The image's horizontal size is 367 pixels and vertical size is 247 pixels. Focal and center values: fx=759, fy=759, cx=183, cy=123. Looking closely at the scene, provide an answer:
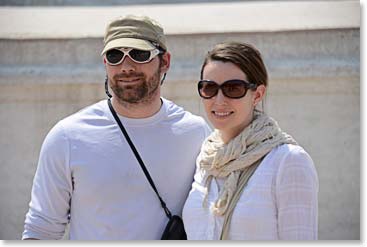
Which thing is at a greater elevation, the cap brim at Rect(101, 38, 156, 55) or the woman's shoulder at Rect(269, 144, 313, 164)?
the cap brim at Rect(101, 38, 156, 55)

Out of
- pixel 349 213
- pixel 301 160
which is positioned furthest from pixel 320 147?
pixel 301 160

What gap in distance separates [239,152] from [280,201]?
0.56ft

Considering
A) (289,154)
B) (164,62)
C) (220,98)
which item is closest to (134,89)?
(164,62)

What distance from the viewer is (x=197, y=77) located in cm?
349

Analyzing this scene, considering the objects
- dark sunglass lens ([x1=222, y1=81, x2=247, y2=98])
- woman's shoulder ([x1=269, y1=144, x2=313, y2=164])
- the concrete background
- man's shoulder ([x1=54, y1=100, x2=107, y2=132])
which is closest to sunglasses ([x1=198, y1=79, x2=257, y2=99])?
dark sunglass lens ([x1=222, y1=81, x2=247, y2=98])

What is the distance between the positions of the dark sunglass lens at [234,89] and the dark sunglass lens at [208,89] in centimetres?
3

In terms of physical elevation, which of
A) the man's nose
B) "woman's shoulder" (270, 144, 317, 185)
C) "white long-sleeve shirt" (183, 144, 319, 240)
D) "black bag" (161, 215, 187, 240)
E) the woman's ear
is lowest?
"black bag" (161, 215, 187, 240)

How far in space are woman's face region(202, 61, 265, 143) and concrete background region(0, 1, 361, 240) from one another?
137 cm

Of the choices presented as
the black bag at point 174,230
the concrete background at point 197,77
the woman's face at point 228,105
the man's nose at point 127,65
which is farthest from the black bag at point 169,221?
the concrete background at point 197,77

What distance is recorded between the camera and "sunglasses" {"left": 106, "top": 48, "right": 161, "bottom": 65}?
2.11 meters

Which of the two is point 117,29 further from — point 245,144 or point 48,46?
point 48,46

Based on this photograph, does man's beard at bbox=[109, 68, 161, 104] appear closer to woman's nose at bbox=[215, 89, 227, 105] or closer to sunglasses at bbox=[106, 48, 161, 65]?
sunglasses at bbox=[106, 48, 161, 65]

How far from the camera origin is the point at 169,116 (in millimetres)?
2246

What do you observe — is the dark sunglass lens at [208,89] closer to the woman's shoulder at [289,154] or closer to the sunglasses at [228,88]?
the sunglasses at [228,88]
